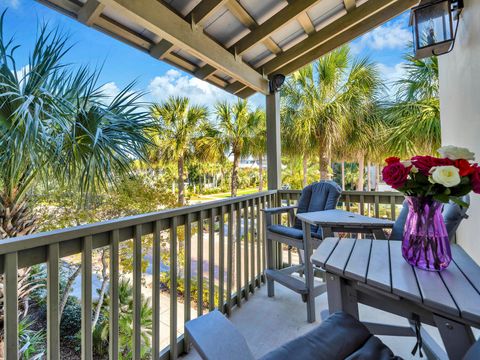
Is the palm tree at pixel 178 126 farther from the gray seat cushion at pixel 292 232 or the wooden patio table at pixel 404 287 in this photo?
the wooden patio table at pixel 404 287

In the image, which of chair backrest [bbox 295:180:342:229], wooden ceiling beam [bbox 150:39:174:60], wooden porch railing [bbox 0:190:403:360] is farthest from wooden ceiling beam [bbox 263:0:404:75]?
wooden porch railing [bbox 0:190:403:360]

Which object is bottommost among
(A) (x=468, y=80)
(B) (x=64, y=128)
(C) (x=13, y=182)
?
(C) (x=13, y=182)

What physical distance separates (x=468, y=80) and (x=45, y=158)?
3.12 meters

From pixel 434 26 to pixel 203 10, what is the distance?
5.92 feet

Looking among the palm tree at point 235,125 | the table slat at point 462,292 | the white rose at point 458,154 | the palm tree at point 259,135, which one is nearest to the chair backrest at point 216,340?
the table slat at point 462,292

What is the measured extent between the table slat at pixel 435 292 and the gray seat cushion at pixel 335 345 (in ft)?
0.87

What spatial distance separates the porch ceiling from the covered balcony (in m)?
0.01

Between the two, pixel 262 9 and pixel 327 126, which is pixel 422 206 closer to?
pixel 262 9

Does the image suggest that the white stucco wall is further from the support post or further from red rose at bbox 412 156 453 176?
the support post

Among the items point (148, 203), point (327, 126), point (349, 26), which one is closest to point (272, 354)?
point (349, 26)

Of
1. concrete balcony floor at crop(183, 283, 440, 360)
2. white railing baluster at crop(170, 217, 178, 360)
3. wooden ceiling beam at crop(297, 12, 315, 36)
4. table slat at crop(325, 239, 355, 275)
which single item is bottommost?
concrete balcony floor at crop(183, 283, 440, 360)

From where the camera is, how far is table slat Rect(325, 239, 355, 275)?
1108 millimetres

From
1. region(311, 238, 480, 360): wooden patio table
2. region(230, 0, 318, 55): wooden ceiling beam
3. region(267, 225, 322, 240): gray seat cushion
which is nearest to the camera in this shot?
region(311, 238, 480, 360): wooden patio table

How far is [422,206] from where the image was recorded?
108 cm
